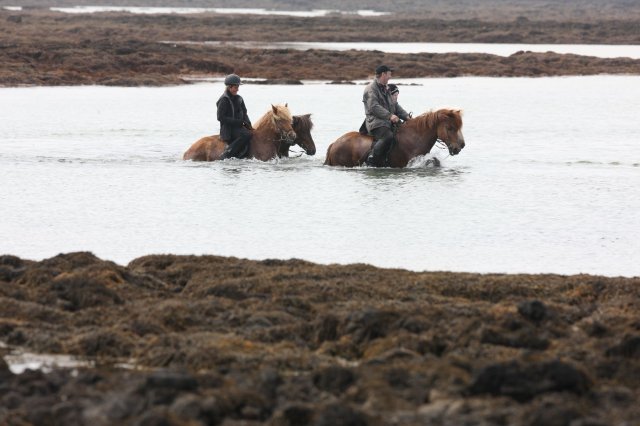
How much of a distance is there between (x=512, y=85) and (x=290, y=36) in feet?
94.1

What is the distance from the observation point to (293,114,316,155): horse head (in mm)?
16406

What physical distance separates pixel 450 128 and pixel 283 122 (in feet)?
7.98

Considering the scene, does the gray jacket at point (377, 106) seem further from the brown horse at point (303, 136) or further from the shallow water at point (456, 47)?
the shallow water at point (456, 47)

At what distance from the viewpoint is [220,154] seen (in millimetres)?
16484

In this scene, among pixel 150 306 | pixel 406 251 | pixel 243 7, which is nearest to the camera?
pixel 150 306

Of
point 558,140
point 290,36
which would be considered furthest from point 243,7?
point 558,140

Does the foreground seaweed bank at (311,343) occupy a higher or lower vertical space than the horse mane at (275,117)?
lower

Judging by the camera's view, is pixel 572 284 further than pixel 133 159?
No

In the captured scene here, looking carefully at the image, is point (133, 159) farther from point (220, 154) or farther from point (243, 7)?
point (243, 7)

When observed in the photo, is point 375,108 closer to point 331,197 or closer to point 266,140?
point 266,140

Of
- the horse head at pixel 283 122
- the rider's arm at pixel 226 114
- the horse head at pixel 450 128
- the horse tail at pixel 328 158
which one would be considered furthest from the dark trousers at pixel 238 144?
the horse head at pixel 450 128

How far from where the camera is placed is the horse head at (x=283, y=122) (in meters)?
16.2

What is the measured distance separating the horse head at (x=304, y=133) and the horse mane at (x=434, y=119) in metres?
1.52

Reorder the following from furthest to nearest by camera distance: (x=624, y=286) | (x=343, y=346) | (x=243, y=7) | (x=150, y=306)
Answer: (x=243, y=7) → (x=624, y=286) → (x=150, y=306) → (x=343, y=346)
